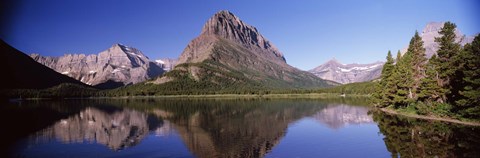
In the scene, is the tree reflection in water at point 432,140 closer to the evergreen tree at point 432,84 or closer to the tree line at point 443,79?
the tree line at point 443,79

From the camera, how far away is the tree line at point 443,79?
177ft

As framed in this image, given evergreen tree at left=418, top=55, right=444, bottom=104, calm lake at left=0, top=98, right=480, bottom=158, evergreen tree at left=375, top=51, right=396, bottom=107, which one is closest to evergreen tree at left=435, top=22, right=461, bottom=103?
evergreen tree at left=418, top=55, right=444, bottom=104

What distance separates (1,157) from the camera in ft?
133

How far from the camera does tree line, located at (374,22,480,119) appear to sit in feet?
177

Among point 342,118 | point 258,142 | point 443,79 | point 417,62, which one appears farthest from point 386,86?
point 258,142

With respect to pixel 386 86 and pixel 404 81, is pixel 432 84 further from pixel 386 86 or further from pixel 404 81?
pixel 386 86

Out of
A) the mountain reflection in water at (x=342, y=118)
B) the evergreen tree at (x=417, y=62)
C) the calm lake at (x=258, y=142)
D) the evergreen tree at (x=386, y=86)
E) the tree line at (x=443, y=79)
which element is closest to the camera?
the calm lake at (x=258, y=142)

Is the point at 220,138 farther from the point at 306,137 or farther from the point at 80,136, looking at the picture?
the point at 80,136

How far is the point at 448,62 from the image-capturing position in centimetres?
6425

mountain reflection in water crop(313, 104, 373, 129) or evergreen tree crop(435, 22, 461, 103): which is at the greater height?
evergreen tree crop(435, 22, 461, 103)

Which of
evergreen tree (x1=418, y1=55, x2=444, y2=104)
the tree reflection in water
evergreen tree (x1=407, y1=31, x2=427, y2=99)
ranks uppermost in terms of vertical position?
evergreen tree (x1=407, y1=31, x2=427, y2=99)

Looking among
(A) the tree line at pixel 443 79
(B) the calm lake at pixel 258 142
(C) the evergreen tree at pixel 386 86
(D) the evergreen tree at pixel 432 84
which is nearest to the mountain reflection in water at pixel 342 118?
(C) the evergreen tree at pixel 386 86

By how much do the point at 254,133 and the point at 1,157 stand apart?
35188 mm

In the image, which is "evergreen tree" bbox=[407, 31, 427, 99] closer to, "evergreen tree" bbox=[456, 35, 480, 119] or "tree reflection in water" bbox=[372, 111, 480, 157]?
"tree reflection in water" bbox=[372, 111, 480, 157]
